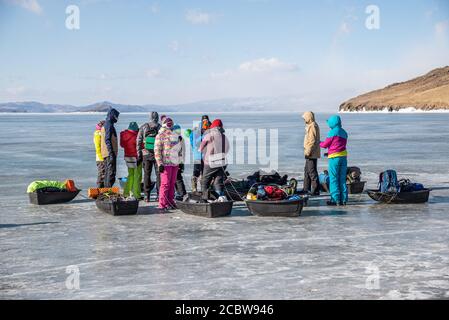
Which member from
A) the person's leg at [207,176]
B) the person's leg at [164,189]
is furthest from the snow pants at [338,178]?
the person's leg at [164,189]

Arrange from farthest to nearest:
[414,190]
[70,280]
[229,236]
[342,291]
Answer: [414,190], [229,236], [70,280], [342,291]

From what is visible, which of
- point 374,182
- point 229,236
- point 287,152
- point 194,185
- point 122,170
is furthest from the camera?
point 287,152

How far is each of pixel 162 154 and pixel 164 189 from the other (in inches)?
26.9

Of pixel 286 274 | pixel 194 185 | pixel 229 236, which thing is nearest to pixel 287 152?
pixel 194 185

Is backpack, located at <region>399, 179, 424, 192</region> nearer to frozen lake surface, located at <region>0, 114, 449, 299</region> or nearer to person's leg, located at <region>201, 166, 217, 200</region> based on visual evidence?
frozen lake surface, located at <region>0, 114, 449, 299</region>

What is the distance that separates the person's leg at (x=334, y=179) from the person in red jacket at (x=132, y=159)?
11.9 feet

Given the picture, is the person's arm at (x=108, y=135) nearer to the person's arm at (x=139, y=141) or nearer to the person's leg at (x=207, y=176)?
the person's arm at (x=139, y=141)

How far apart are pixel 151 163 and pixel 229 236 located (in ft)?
11.2

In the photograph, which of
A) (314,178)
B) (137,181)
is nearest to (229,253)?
(137,181)

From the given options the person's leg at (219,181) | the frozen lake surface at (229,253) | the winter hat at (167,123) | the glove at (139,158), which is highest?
the winter hat at (167,123)

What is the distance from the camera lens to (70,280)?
21.0 feet

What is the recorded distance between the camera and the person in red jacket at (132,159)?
38.1 feet

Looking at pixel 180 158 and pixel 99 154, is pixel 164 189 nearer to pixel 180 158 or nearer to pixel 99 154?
pixel 180 158
